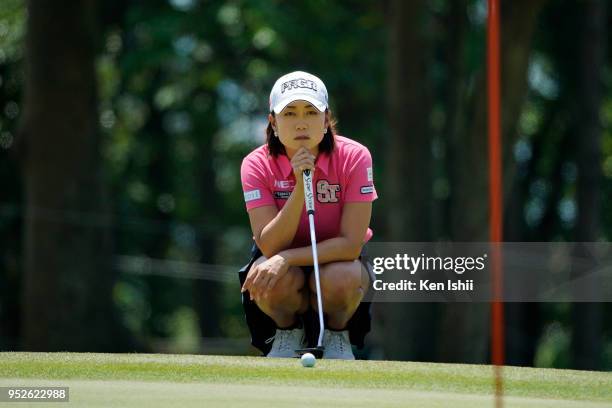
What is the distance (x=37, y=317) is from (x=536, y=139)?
11871mm

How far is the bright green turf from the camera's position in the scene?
5.69m

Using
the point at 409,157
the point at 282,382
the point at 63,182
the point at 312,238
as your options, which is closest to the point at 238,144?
the point at 409,157

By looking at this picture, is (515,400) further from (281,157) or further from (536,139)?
(536,139)

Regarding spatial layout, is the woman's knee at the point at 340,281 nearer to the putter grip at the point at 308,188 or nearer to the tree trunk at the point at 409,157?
the putter grip at the point at 308,188

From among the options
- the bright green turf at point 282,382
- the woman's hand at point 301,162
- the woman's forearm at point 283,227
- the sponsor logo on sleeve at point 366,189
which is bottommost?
the bright green turf at point 282,382

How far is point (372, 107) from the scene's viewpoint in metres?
23.2

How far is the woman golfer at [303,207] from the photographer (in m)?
6.52

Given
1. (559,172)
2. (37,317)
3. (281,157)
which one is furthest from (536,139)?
(281,157)

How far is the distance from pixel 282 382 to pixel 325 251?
0.70 meters

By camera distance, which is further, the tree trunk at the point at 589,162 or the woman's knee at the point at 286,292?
the tree trunk at the point at 589,162

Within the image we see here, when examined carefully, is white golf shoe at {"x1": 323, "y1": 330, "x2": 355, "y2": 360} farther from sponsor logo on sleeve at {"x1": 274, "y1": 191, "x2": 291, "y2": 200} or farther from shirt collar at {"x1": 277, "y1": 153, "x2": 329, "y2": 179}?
shirt collar at {"x1": 277, "y1": 153, "x2": 329, "y2": 179}

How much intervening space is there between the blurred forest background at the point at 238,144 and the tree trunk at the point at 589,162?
0.03m

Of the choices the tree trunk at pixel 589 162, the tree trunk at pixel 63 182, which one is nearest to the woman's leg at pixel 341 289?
the tree trunk at pixel 63 182

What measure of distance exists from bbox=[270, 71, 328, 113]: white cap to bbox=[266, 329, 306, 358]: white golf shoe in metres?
1.18
